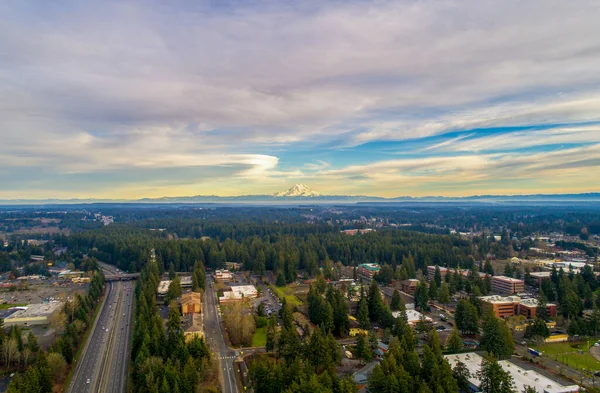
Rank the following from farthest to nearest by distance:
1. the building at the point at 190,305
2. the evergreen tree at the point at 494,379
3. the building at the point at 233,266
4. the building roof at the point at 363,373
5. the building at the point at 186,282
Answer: the building at the point at 233,266, the building at the point at 186,282, the building at the point at 190,305, the building roof at the point at 363,373, the evergreen tree at the point at 494,379

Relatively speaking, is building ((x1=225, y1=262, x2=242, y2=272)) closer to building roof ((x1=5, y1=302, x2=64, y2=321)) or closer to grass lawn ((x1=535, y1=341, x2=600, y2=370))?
building roof ((x1=5, y1=302, x2=64, y2=321))

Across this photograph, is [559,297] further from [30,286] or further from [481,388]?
[30,286]

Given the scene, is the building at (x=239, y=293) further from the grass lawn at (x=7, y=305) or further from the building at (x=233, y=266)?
the grass lawn at (x=7, y=305)

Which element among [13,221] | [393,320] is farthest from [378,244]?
[13,221]

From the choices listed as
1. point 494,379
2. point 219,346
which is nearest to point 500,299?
point 494,379

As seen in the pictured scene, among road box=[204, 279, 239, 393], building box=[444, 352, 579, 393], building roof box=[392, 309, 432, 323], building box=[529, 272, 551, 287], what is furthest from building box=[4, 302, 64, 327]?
building box=[529, 272, 551, 287]

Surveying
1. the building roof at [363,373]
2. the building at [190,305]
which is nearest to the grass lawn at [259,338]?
the building at [190,305]
